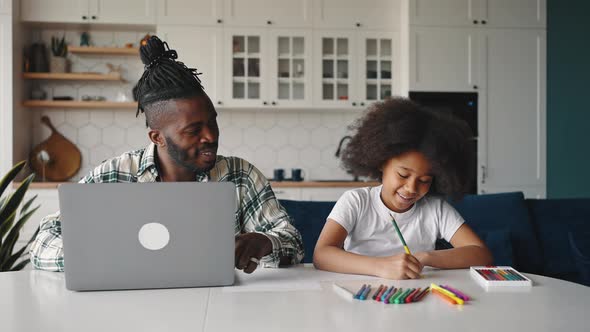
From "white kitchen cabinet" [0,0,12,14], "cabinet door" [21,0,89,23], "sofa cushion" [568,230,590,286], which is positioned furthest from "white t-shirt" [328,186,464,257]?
"white kitchen cabinet" [0,0,12,14]

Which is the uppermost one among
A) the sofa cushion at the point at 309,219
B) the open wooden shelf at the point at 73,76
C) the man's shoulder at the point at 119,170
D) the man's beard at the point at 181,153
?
the open wooden shelf at the point at 73,76

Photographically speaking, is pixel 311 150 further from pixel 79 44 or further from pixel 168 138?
pixel 168 138

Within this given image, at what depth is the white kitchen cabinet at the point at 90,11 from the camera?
154 inches

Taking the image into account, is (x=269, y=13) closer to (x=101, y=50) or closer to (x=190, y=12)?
(x=190, y=12)

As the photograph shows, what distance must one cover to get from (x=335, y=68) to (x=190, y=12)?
123 cm

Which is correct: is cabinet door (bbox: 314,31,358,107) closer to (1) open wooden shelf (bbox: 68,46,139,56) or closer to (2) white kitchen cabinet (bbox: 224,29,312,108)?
(2) white kitchen cabinet (bbox: 224,29,312,108)

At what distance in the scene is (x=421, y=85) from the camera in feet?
13.5

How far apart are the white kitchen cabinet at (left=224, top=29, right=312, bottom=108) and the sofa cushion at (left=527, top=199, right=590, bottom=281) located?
2.14 metres

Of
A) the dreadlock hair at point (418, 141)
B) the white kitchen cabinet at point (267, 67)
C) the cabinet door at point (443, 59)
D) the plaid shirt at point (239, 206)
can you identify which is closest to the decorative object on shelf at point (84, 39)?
the white kitchen cabinet at point (267, 67)

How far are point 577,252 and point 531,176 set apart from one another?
2.05m

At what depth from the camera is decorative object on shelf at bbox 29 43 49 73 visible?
4.01 metres

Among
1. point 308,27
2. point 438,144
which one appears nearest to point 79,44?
point 308,27

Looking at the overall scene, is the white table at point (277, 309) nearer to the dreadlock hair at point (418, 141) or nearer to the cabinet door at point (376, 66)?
the dreadlock hair at point (418, 141)

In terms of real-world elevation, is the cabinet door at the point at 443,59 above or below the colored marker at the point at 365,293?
above
